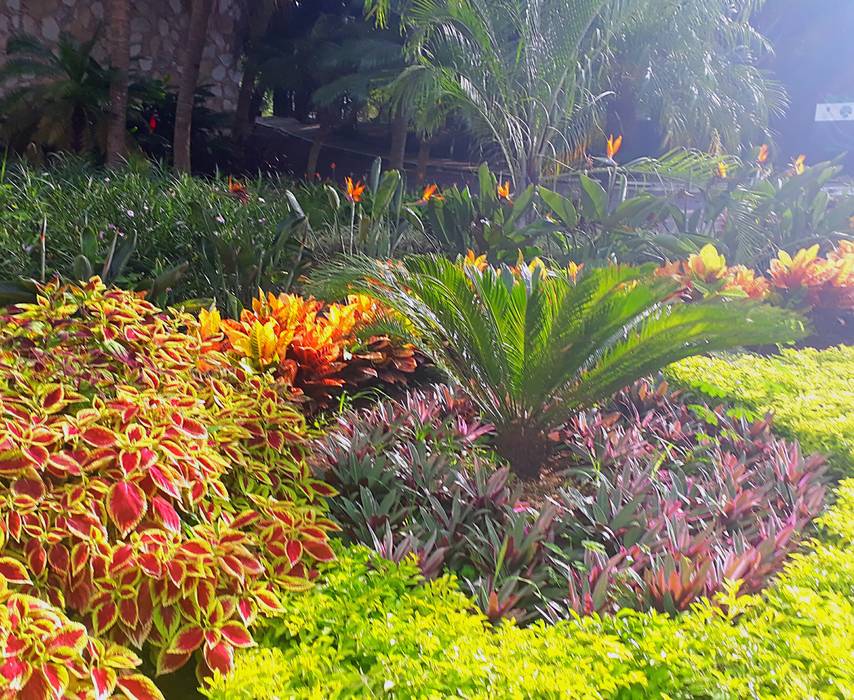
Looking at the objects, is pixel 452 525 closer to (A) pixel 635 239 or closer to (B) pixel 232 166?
(A) pixel 635 239

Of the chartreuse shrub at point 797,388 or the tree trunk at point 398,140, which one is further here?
the tree trunk at point 398,140

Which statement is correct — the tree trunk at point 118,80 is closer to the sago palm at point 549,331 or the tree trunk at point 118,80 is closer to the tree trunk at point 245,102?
the tree trunk at point 245,102

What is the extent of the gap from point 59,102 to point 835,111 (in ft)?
47.5

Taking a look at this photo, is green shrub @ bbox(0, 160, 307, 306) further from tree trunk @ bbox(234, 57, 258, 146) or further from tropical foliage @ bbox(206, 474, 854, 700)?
tree trunk @ bbox(234, 57, 258, 146)

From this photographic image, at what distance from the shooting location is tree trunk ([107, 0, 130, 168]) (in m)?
8.21

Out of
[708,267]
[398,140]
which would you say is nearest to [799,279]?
[708,267]

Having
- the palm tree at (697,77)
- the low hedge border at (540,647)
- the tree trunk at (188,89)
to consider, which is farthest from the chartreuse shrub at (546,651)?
the tree trunk at (188,89)

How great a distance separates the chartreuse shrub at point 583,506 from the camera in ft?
6.54

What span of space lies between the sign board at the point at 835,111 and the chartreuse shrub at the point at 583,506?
51.2 ft

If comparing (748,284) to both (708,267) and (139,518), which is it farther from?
(139,518)

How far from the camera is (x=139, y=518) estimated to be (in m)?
1.76

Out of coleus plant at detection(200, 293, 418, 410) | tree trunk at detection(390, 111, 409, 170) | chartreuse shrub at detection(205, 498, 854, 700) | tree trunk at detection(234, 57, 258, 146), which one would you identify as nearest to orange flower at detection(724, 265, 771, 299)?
coleus plant at detection(200, 293, 418, 410)

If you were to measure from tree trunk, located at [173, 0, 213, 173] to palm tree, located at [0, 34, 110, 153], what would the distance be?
46.9 inches

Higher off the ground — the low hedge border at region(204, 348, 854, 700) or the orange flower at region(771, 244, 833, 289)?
the orange flower at region(771, 244, 833, 289)
